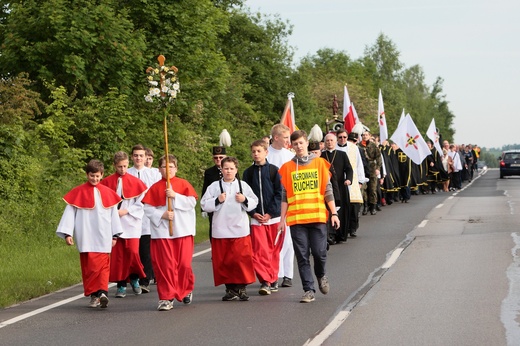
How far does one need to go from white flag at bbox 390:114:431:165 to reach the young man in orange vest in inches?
1022

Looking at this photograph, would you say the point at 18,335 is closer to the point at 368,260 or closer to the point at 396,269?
the point at 396,269

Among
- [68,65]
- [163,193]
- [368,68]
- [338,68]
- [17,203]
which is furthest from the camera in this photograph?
[368,68]

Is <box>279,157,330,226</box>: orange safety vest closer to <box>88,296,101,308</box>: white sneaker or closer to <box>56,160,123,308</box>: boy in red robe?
<box>56,160,123,308</box>: boy in red robe

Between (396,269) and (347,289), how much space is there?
208cm

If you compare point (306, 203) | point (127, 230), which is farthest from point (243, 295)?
point (127, 230)

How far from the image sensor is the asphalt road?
9328mm

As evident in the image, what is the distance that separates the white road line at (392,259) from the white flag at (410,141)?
20.4 metres

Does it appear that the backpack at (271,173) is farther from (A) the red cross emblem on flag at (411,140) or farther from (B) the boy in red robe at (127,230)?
(A) the red cross emblem on flag at (411,140)

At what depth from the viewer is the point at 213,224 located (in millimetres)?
12180

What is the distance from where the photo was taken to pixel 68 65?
3016 centimetres

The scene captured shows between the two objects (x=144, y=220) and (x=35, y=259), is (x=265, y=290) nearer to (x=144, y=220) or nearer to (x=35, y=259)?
→ (x=144, y=220)

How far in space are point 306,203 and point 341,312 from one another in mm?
1485

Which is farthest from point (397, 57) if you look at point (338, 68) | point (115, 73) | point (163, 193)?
point (163, 193)

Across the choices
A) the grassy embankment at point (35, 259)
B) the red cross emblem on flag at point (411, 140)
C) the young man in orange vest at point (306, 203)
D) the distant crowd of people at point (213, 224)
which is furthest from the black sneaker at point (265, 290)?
the red cross emblem on flag at point (411, 140)
